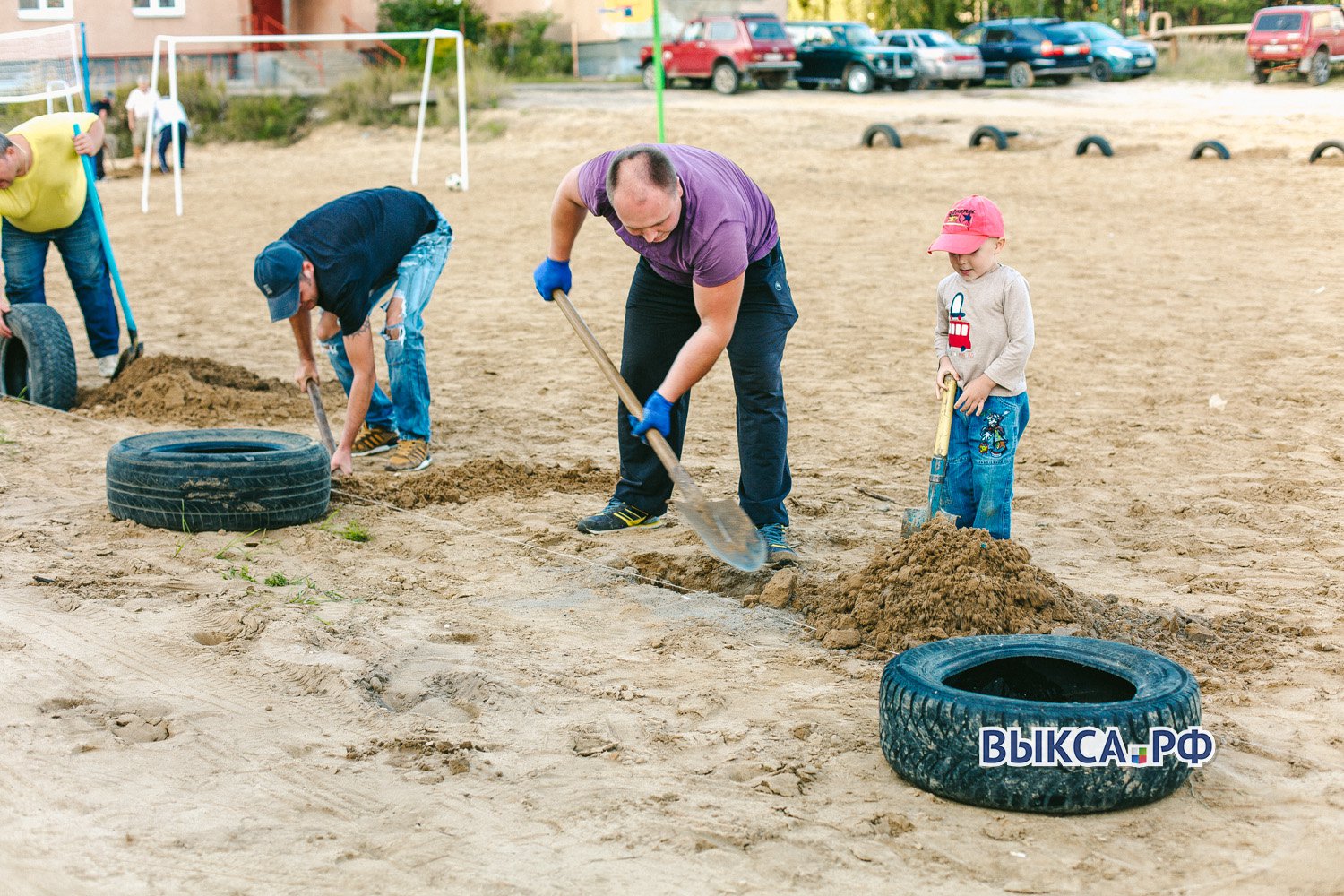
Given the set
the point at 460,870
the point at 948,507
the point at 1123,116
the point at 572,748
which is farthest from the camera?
the point at 1123,116

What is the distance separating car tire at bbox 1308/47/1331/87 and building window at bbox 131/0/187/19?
76.5 feet

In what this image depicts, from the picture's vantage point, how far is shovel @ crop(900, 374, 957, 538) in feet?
15.5

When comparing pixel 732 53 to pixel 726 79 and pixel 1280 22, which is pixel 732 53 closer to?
pixel 726 79

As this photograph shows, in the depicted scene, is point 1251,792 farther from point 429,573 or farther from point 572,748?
point 429,573

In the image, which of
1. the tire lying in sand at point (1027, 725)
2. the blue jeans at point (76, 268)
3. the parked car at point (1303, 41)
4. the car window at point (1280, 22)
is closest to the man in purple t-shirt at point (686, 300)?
the tire lying in sand at point (1027, 725)

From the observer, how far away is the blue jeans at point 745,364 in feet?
16.5

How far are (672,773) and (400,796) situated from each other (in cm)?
67

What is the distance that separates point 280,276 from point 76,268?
11.0ft

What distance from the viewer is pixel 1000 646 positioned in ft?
12.0

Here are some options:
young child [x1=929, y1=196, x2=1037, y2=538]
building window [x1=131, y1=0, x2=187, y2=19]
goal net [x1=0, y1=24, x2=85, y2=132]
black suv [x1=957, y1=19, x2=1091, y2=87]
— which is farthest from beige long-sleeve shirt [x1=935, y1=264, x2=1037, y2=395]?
building window [x1=131, y1=0, x2=187, y2=19]

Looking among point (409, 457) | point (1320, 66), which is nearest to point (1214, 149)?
point (1320, 66)

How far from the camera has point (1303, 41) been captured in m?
26.2

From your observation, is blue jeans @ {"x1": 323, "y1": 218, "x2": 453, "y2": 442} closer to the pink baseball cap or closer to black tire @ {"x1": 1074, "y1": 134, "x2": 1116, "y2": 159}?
the pink baseball cap

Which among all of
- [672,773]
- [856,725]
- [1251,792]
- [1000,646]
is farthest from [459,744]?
[1251,792]
